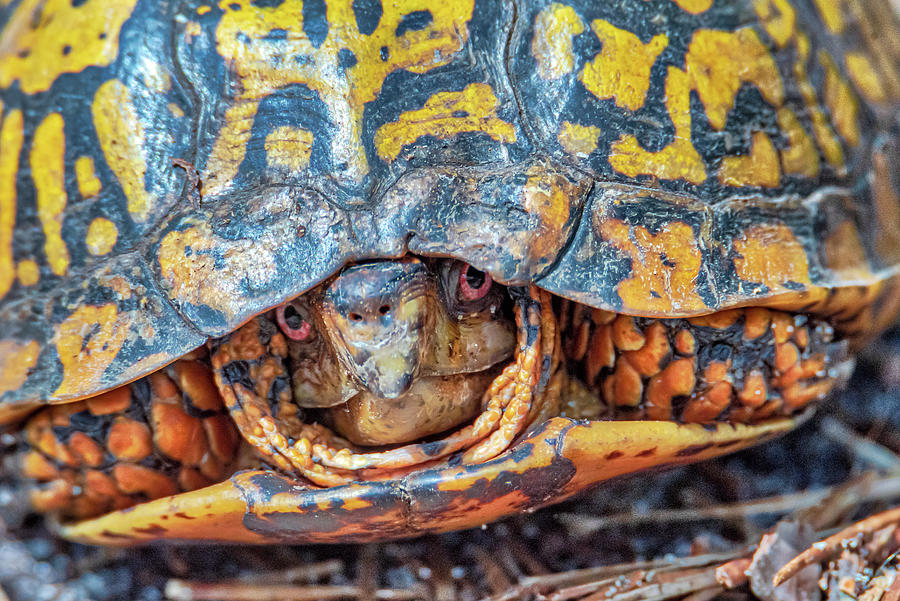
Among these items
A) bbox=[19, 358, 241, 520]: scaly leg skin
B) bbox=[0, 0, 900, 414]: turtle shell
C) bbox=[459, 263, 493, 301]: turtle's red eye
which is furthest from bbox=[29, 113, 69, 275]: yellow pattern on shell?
bbox=[459, 263, 493, 301]: turtle's red eye

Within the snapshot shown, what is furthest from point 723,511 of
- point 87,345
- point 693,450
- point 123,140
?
point 123,140

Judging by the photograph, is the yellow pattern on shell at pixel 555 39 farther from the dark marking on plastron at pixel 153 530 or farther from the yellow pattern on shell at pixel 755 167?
the dark marking on plastron at pixel 153 530

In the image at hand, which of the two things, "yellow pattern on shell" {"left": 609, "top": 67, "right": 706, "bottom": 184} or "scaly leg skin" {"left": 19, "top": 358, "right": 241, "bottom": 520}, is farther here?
"scaly leg skin" {"left": 19, "top": 358, "right": 241, "bottom": 520}

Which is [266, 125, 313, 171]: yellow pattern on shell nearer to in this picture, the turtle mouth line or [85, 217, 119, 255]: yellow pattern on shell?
[85, 217, 119, 255]: yellow pattern on shell

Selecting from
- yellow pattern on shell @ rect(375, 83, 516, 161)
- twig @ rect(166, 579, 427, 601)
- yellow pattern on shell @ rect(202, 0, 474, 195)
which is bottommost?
twig @ rect(166, 579, 427, 601)

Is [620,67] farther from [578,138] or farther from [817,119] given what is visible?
[817,119]

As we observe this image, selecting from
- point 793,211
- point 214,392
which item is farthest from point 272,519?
point 793,211
